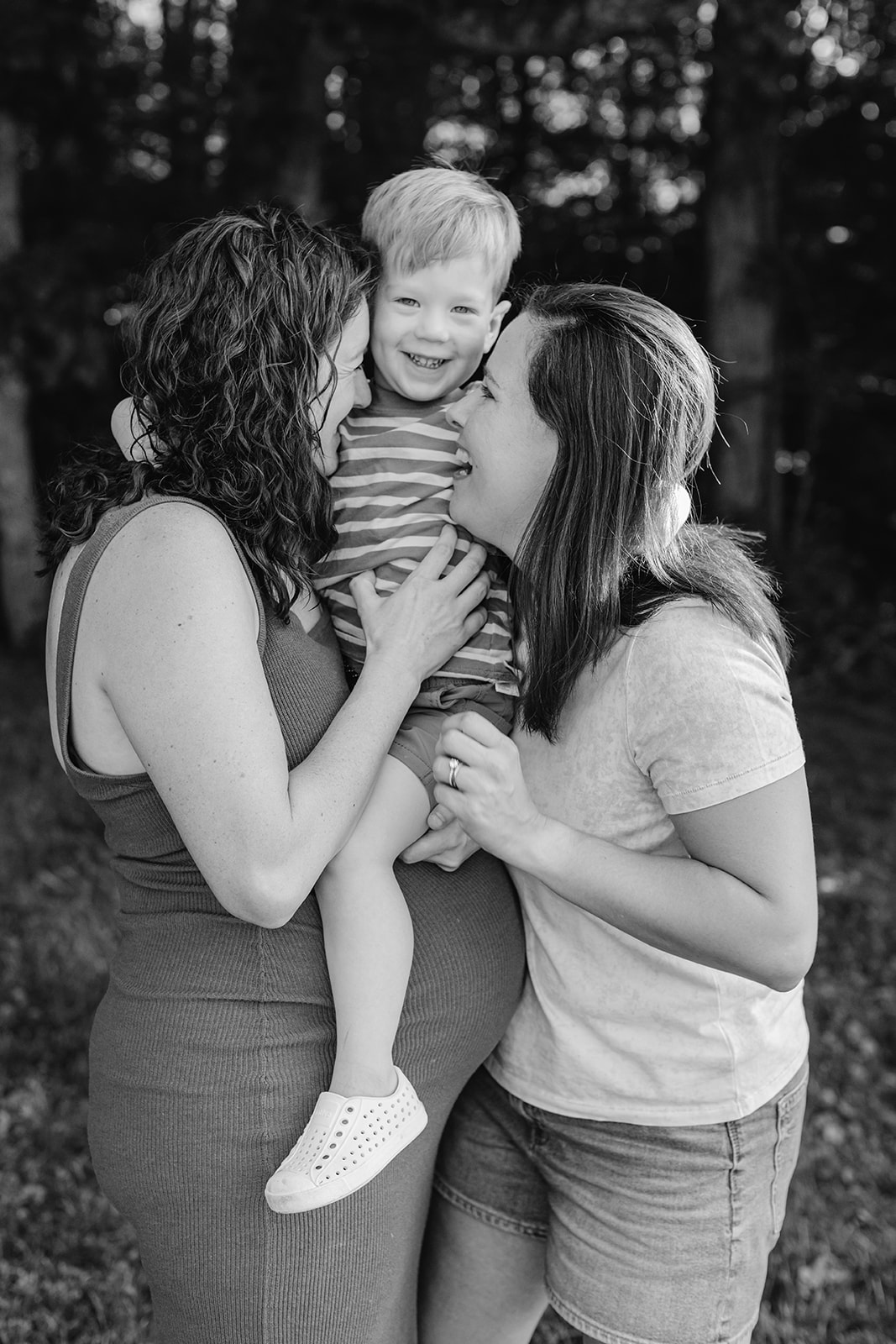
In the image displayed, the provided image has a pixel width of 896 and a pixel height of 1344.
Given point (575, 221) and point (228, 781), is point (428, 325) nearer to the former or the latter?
point (228, 781)

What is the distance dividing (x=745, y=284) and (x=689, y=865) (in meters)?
7.63

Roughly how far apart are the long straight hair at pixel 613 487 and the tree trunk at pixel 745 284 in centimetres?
671

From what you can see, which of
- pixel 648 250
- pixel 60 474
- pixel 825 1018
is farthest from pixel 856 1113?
pixel 648 250

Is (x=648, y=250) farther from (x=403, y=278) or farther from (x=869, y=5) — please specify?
(x=403, y=278)

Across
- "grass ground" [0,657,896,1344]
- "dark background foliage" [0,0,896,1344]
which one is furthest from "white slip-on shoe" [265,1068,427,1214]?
"dark background foliage" [0,0,896,1344]

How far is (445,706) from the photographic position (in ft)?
6.64

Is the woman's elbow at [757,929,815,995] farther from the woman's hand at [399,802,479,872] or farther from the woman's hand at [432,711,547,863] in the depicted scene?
the woman's hand at [399,802,479,872]

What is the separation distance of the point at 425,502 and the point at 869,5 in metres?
7.64

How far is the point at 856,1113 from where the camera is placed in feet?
12.4

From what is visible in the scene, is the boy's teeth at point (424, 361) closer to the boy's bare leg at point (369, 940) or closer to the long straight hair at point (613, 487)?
the long straight hair at point (613, 487)

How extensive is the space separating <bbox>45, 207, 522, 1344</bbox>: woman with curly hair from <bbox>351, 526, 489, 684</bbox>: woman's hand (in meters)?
A: 0.02

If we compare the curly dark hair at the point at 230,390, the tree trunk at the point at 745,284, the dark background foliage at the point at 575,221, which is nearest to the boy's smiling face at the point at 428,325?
the curly dark hair at the point at 230,390

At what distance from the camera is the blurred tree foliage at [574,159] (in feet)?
25.6

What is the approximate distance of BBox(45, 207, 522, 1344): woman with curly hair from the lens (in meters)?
1.51
